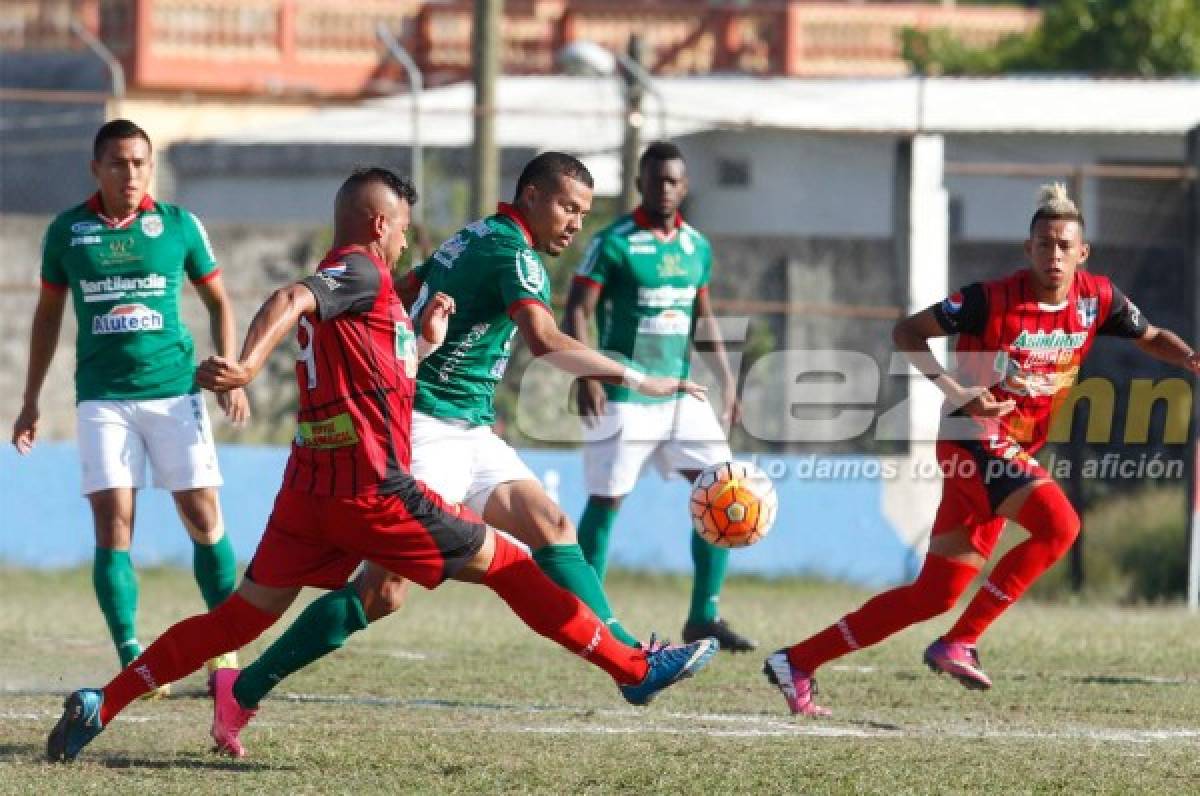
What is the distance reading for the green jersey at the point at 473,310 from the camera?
8.05 m

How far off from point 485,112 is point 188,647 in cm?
925

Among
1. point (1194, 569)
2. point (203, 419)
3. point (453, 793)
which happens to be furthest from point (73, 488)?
point (453, 793)

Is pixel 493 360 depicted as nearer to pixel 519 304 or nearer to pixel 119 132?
pixel 519 304

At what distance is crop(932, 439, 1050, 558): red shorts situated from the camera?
8758 millimetres

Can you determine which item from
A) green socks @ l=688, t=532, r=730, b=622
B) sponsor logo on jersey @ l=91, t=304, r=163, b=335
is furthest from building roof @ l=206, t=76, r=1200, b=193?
sponsor logo on jersey @ l=91, t=304, r=163, b=335

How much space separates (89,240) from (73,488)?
6550 millimetres

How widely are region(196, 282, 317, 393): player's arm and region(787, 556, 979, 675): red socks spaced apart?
2.93 meters

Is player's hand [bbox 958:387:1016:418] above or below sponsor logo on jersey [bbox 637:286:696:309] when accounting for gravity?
below

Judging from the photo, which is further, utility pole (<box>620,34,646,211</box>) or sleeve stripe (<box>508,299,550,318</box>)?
utility pole (<box>620,34,646,211</box>)

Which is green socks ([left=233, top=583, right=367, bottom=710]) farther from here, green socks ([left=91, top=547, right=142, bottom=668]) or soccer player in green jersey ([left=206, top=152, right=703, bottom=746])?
green socks ([left=91, top=547, right=142, bottom=668])

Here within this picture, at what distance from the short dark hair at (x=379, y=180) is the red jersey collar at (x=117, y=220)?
7.48ft

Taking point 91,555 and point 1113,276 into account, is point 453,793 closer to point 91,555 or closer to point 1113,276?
point 91,555

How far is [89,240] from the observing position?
366 inches

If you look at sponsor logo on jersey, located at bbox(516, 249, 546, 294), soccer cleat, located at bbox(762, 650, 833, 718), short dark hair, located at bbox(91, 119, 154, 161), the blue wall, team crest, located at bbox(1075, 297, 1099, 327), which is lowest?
the blue wall
